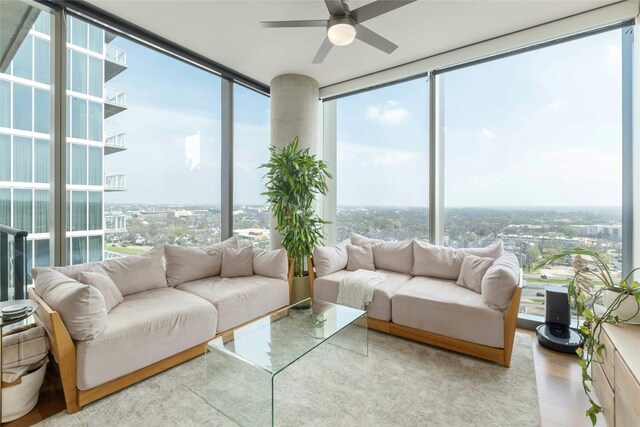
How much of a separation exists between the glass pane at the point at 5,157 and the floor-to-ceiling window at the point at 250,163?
225 centimetres

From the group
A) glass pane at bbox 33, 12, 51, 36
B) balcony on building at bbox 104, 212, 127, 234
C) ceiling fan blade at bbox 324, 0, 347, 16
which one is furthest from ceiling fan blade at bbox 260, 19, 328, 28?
balcony on building at bbox 104, 212, 127, 234

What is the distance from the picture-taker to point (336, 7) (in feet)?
7.02

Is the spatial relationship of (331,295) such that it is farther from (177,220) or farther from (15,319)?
(15,319)

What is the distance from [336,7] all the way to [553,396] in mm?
3146

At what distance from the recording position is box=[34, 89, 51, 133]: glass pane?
2.57 metres

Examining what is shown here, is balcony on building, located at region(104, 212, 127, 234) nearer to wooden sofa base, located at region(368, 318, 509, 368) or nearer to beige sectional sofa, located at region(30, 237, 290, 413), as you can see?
beige sectional sofa, located at region(30, 237, 290, 413)

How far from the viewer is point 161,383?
2.10 metres

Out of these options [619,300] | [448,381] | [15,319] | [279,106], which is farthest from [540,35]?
[15,319]

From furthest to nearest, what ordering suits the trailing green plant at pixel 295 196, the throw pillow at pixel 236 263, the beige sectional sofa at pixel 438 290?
the trailing green plant at pixel 295 196 < the throw pillow at pixel 236 263 < the beige sectional sofa at pixel 438 290

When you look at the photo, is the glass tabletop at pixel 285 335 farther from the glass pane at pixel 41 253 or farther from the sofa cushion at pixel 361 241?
the glass pane at pixel 41 253

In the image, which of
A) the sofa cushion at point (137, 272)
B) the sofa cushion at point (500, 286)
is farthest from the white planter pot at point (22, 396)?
the sofa cushion at point (500, 286)

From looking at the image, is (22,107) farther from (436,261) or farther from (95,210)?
(436,261)

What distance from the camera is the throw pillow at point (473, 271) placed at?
9.09ft

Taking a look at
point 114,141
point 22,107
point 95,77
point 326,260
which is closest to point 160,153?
point 114,141
